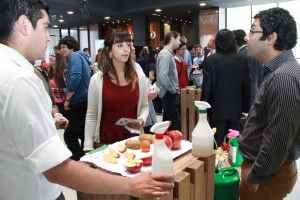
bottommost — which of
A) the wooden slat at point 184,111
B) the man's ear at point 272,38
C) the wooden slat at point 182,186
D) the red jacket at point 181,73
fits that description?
the wooden slat at point 184,111

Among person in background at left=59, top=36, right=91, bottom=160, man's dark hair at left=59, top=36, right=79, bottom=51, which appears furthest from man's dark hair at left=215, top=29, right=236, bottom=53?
man's dark hair at left=59, top=36, right=79, bottom=51

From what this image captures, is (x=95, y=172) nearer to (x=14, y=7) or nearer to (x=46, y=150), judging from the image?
(x=46, y=150)

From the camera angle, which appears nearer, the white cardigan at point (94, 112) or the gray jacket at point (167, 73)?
the white cardigan at point (94, 112)

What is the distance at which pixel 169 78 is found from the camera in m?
4.04

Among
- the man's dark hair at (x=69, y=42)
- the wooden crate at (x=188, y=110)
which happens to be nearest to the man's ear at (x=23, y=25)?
the man's dark hair at (x=69, y=42)

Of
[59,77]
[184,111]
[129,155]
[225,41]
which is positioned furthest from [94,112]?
[184,111]

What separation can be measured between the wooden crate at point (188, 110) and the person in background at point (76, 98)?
1.40 metres

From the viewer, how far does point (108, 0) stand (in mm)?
10109

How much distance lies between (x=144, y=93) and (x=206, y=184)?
956mm

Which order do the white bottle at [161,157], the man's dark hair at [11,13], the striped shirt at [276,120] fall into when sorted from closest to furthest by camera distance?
the man's dark hair at [11,13], the white bottle at [161,157], the striped shirt at [276,120]

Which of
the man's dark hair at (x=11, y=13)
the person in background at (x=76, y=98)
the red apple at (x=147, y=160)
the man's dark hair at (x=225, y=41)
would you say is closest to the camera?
the man's dark hair at (x=11, y=13)

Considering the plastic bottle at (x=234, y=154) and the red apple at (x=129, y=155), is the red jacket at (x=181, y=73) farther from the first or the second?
the red apple at (x=129, y=155)

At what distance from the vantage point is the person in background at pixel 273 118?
52.4 inches

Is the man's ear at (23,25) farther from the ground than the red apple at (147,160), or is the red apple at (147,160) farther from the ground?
the man's ear at (23,25)
